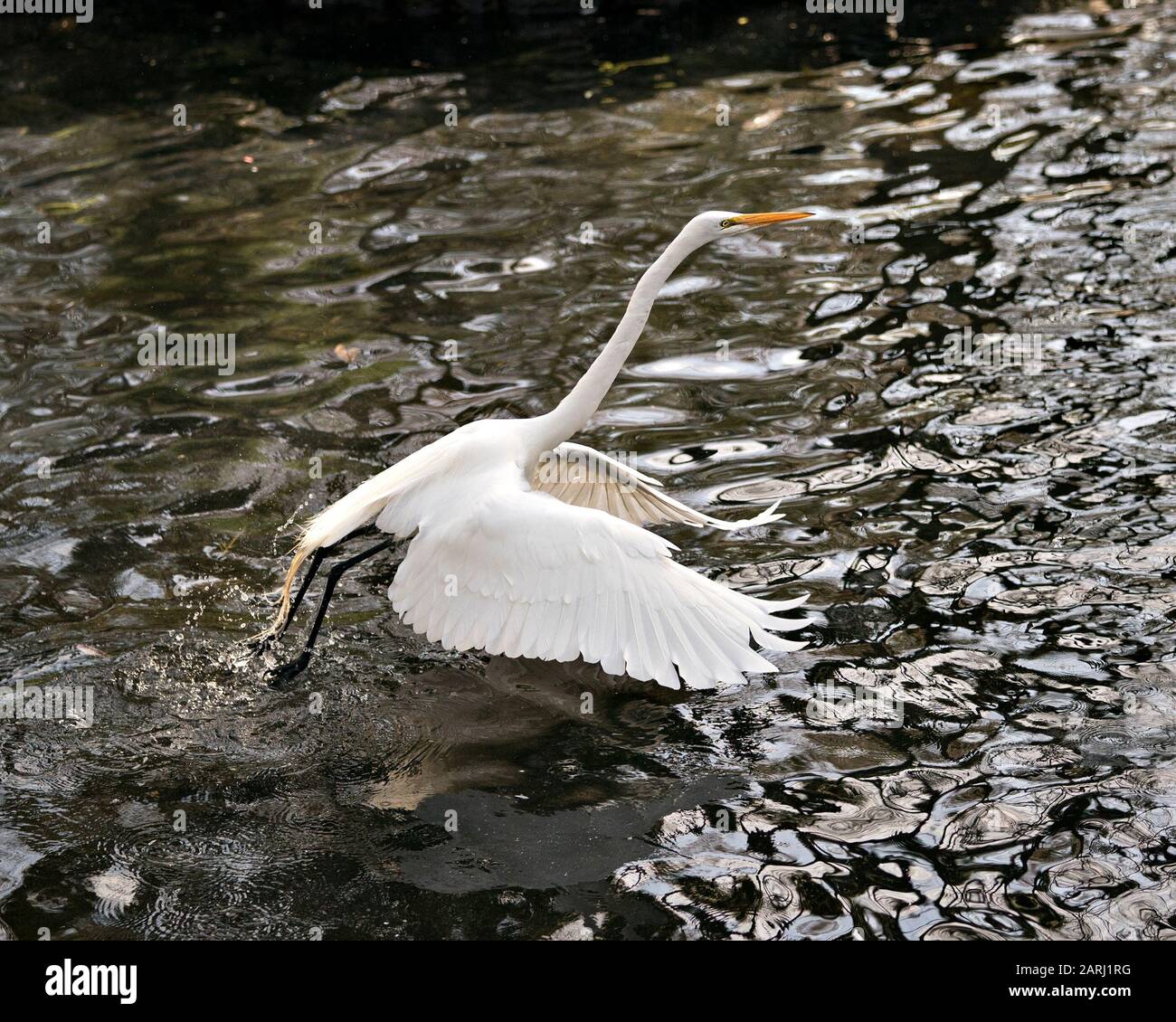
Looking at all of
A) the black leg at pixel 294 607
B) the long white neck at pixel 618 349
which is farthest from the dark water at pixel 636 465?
the long white neck at pixel 618 349

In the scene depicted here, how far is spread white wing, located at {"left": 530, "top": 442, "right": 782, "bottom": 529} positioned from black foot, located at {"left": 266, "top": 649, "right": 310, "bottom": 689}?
1.30 m

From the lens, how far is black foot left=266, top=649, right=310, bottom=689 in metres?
5.46

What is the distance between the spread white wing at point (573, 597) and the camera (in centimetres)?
459

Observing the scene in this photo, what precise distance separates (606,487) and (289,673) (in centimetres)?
165

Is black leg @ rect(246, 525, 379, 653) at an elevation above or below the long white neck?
below

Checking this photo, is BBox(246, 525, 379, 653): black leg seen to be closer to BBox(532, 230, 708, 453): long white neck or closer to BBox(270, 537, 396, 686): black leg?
BBox(270, 537, 396, 686): black leg

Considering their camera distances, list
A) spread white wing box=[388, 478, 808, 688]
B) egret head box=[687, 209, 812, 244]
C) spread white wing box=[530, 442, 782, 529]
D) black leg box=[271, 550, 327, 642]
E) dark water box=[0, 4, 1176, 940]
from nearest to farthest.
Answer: dark water box=[0, 4, 1176, 940] → spread white wing box=[388, 478, 808, 688] → egret head box=[687, 209, 812, 244] → black leg box=[271, 550, 327, 642] → spread white wing box=[530, 442, 782, 529]

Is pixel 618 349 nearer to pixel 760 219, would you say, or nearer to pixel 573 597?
pixel 760 219

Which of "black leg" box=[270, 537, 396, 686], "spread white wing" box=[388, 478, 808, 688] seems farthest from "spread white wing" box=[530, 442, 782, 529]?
"black leg" box=[270, 537, 396, 686]

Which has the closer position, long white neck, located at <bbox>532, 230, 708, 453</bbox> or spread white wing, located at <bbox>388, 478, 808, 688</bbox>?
spread white wing, located at <bbox>388, 478, 808, 688</bbox>

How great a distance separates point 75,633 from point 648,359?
147 inches

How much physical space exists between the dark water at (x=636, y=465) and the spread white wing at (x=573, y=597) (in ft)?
1.70

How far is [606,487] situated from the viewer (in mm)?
6051

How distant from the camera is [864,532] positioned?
622 centimetres
